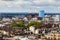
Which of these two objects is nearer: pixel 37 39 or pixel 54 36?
pixel 37 39

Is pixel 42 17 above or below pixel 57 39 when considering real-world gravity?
below

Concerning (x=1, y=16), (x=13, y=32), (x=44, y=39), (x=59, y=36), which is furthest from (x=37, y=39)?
(x=1, y=16)

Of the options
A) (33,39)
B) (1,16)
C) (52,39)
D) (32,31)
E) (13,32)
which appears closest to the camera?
(33,39)

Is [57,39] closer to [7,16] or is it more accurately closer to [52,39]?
[52,39]

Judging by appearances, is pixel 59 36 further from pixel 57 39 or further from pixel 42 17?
pixel 42 17

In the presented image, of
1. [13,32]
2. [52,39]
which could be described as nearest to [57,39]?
[52,39]

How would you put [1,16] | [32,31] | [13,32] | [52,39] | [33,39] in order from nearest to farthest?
[33,39] < [52,39] < [13,32] < [32,31] < [1,16]

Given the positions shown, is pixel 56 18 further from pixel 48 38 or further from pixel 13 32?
pixel 48 38

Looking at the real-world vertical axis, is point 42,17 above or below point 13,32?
below
